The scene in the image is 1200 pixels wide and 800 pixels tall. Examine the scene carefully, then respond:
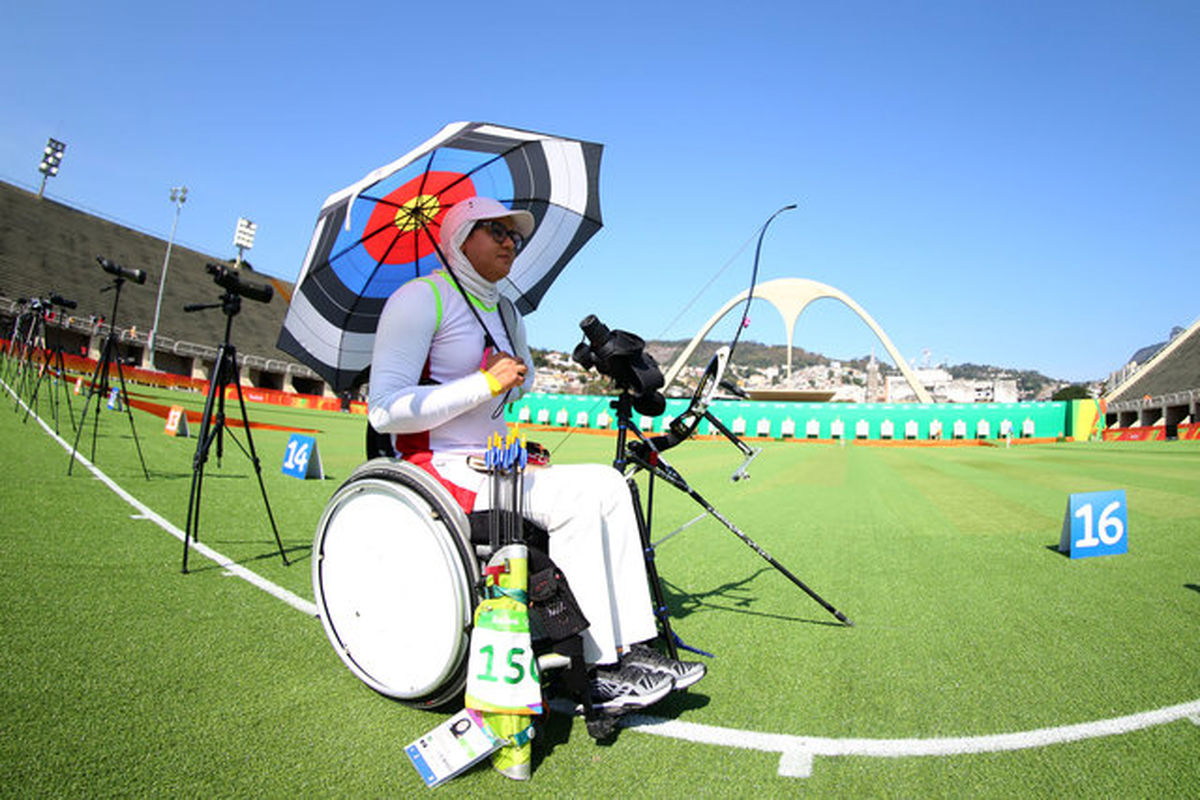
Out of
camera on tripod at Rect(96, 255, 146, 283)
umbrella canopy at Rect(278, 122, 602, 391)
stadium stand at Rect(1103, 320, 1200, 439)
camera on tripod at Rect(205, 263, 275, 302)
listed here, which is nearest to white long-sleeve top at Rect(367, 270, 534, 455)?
umbrella canopy at Rect(278, 122, 602, 391)

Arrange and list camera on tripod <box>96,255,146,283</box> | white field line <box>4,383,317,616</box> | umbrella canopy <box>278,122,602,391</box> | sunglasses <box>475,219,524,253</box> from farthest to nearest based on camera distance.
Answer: camera on tripod <box>96,255,146,283</box> → white field line <box>4,383,317,616</box> → umbrella canopy <box>278,122,602,391</box> → sunglasses <box>475,219,524,253</box>

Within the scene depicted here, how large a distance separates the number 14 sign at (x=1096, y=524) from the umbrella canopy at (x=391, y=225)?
515 centimetres

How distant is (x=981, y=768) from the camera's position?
2006 millimetres

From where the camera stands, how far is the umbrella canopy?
2.92m

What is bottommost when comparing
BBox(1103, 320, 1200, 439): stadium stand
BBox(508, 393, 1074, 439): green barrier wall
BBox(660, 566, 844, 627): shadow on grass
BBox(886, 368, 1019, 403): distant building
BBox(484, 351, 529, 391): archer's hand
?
BBox(660, 566, 844, 627): shadow on grass

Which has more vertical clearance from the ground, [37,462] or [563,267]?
[563,267]

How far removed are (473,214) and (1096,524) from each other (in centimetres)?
581

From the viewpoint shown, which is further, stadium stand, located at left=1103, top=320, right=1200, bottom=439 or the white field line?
stadium stand, located at left=1103, top=320, right=1200, bottom=439

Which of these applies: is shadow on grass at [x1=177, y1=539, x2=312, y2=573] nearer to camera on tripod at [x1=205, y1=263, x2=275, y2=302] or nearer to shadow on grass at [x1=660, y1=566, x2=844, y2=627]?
camera on tripod at [x1=205, y1=263, x2=275, y2=302]

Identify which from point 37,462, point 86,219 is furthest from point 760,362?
point 37,462

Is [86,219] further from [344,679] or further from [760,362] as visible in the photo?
[760,362]

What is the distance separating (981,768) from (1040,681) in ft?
3.27

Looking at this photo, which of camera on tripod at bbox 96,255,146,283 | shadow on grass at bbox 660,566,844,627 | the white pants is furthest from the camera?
camera on tripod at bbox 96,255,146,283

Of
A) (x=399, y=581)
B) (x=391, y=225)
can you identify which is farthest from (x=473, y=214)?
(x=399, y=581)
